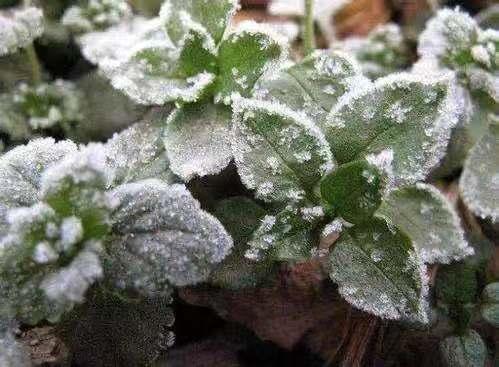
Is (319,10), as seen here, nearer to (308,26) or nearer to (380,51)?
(380,51)

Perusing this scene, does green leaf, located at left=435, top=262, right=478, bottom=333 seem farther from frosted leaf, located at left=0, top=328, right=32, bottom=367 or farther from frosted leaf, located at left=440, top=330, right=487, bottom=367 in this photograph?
frosted leaf, located at left=0, top=328, right=32, bottom=367

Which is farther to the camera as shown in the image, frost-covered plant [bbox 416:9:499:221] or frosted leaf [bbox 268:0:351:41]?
frosted leaf [bbox 268:0:351:41]

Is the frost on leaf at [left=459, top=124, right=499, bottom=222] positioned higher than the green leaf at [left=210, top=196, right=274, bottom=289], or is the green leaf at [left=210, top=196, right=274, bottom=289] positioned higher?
the frost on leaf at [left=459, top=124, right=499, bottom=222]

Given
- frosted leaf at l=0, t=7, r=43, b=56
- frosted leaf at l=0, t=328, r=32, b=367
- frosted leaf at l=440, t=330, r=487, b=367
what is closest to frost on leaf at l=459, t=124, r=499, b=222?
frosted leaf at l=440, t=330, r=487, b=367

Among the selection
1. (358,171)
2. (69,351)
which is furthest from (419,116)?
(69,351)

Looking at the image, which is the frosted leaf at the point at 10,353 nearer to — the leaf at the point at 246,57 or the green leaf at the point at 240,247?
the green leaf at the point at 240,247

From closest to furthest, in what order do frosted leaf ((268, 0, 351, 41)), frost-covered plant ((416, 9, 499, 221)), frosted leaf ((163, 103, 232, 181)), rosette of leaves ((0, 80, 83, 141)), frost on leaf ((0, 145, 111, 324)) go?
1. frost on leaf ((0, 145, 111, 324))
2. frosted leaf ((163, 103, 232, 181))
3. frost-covered plant ((416, 9, 499, 221))
4. rosette of leaves ((0, 80, 83, 141))
5. frosted leaf ((268, 0, 351, 41))

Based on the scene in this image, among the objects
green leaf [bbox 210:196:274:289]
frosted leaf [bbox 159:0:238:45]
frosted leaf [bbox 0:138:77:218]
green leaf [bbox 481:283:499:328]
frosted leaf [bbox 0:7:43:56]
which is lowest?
green leaf [bbox 481:283:499:328]

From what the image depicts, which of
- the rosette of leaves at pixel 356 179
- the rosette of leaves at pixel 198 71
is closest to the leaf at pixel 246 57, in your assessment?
the rosette of leaves at pixel 198 71
